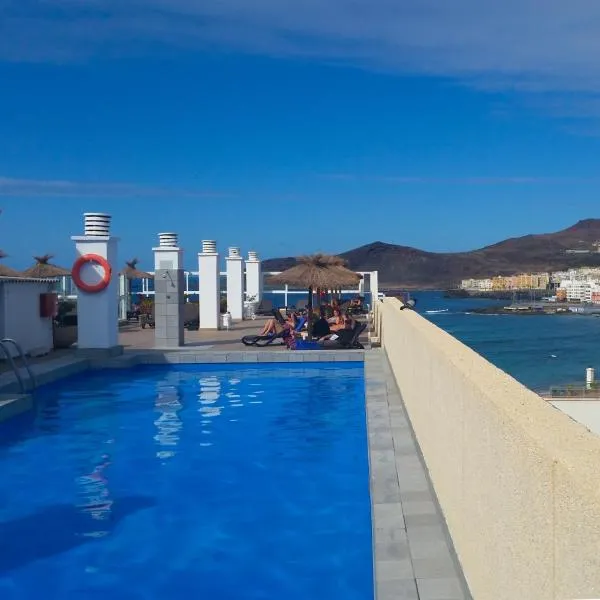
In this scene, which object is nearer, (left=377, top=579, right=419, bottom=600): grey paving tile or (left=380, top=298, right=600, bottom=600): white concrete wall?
(left=380, top=298, right=600, bottom=600): white concrete wall

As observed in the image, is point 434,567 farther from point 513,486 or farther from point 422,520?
point 513,486

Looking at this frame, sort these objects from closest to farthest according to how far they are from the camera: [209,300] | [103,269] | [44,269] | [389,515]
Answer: [389,515], [103,269], [209,300], [44,269]

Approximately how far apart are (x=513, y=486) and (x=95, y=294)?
479 inches

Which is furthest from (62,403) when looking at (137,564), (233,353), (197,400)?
(137,564)

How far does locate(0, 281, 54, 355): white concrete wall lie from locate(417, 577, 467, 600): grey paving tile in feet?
35.0

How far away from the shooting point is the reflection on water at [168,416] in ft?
26.3

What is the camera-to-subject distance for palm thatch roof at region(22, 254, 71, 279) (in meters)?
20.2

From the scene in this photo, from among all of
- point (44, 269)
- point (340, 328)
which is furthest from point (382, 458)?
point (44, 269)

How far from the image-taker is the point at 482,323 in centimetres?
10250

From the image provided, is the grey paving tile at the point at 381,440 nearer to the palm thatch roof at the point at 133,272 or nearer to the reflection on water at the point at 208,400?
the reflection on water at the point at 208,400

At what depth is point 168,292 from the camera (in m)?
14.8

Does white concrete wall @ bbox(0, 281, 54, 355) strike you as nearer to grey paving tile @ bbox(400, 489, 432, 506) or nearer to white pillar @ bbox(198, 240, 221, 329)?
white pillar @ bbox(198, 240, 221, 329)

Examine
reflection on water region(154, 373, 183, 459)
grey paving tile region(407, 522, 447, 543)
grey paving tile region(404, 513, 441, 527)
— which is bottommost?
reflection on water region(154, 373, 183, 459)

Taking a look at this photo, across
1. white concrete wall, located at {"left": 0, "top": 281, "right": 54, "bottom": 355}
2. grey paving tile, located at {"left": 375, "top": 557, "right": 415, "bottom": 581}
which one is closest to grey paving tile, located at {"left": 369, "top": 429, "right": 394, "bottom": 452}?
grey paving tile, located at {"left": 375, "top": 557, "right": 415, "bottom": 581}
